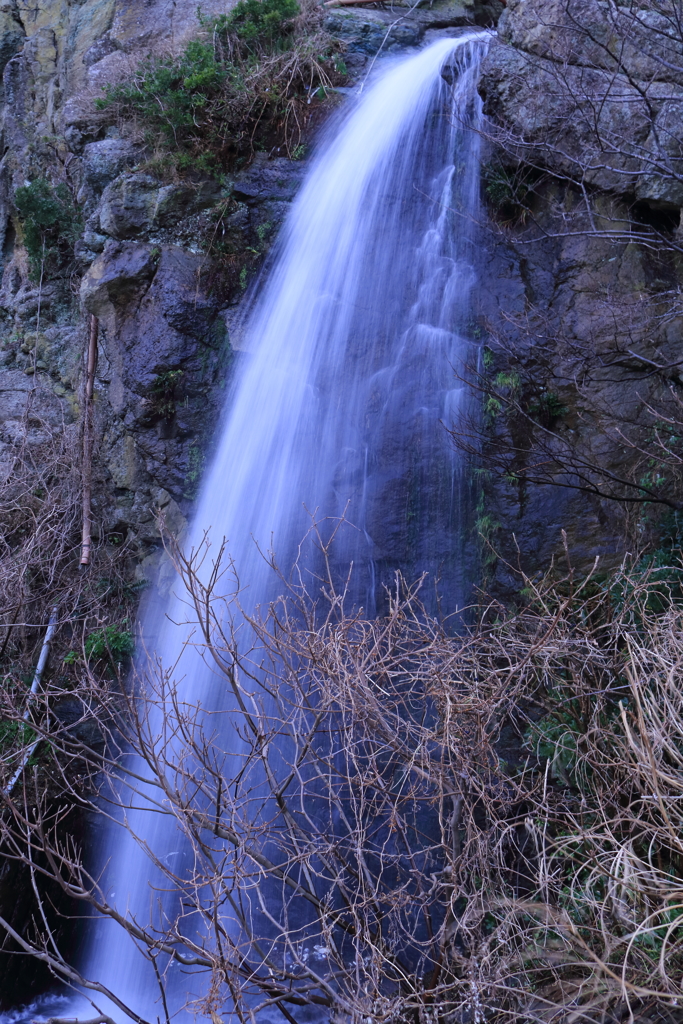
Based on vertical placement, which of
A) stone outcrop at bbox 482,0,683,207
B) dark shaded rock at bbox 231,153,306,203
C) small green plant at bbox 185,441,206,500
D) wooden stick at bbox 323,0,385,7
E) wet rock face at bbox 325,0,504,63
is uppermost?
wooden stick at bbox 323,0,385,7

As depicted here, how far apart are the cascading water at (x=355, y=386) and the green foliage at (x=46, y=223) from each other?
369 cm

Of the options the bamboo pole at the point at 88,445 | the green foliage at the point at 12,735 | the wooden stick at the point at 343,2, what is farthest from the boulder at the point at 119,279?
the wooden stick at the point at 343,2

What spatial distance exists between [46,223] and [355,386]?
224 inches

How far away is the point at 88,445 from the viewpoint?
873 centimetres

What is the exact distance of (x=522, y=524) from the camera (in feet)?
21.9

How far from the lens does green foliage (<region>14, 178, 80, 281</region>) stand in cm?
1026

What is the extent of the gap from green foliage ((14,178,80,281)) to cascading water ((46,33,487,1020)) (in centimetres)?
369

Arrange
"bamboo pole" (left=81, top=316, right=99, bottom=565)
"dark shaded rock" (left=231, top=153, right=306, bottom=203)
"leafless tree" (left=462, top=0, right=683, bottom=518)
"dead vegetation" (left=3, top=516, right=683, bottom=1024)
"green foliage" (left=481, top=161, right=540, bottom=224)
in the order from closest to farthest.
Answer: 1. "dead vegetation" (left=3, top=516, right=683, bottom=1024)
2. "leafless tree" (left=462, top=0, right=683, bottom=518)
3. "green foliage" (left=481, top=161, right=540, bottom=224)
4. "bamboo pole" (left=81, top=316, right=99, bottom=565)
5. "dark shaded rock" (left=231, top=153, right=306, bottom=203)

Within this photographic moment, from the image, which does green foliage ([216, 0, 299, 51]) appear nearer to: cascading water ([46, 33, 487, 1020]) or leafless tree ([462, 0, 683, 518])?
cascading water ([46, 33, 487, 1020])

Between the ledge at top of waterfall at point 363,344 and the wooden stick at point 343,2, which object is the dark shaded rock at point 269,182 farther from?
the wooden stick at point 343,2

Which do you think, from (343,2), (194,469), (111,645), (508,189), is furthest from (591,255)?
(343,2)

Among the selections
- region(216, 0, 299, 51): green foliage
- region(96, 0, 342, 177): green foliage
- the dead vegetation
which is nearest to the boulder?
region(96, 0, 342, 177): green foliage

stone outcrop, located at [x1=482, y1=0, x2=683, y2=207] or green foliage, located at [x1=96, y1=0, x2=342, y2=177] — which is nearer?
stone outcrop, located at [x1=482, y1=0, x2=683, y2=207]

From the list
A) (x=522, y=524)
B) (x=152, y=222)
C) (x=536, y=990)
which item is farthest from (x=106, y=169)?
(x=536, y=990)
